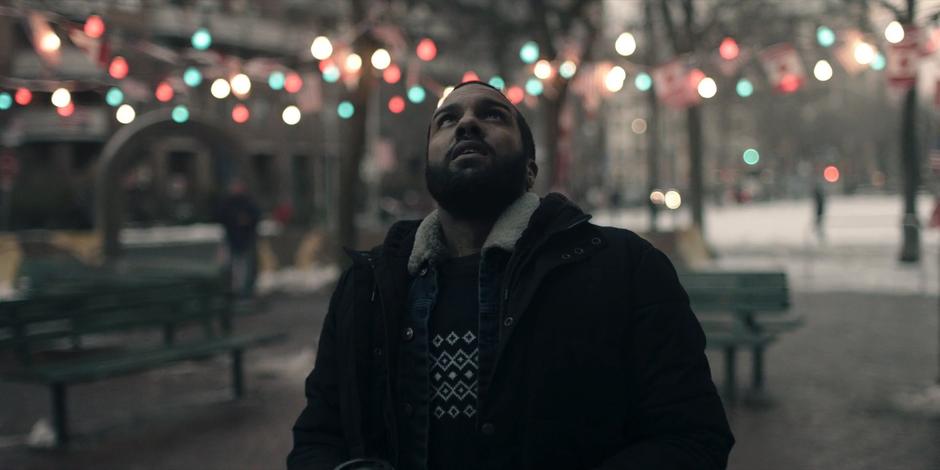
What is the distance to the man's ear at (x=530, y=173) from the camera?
2.70 metres

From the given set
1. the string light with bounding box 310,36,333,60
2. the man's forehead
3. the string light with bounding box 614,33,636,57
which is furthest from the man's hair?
the string light with bounding box 614,33,636,57

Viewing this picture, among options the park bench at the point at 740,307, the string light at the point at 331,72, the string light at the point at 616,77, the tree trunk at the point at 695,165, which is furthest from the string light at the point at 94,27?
the tree trunk at the point at 695,165

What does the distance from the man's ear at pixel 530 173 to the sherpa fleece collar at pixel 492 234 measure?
0.06 m

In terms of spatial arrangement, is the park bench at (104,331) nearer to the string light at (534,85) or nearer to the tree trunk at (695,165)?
the string light at (534,85)

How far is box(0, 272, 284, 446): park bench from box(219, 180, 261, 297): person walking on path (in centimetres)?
436

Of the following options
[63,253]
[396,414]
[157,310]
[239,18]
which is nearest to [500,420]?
[396,414]

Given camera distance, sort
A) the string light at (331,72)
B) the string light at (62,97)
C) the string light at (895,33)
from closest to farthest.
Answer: the string light at (895,33), the string light at (62,97), the string light at (331,72)

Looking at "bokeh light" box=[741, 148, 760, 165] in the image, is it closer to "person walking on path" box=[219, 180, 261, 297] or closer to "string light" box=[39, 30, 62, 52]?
"person walking on path" box=[219, 180, 261, 297]

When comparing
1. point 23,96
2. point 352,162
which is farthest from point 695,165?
point 23,96

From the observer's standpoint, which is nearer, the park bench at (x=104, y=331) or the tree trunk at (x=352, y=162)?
the park bench at (x=104, y=331)

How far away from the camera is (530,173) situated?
2.76m

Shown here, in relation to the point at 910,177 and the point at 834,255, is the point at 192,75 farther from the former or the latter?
the point at 834,255

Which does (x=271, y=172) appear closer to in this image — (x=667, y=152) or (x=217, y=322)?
(x=217, y=322)

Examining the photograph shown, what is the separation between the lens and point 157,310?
9.77 metres
